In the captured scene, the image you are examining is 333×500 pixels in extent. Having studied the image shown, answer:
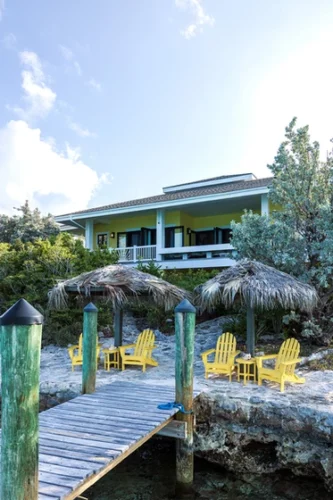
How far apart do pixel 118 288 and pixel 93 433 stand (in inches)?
174

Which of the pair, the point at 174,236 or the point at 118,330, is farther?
the point at 174,236

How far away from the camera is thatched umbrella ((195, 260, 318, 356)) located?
28.0ft

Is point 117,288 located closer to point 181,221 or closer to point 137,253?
point 137,253

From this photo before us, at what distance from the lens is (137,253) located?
69.2 feet

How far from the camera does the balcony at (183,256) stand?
711 inches

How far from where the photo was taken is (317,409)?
612 centimetres

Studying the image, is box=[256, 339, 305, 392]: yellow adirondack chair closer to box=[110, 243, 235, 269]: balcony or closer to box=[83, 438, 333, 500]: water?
box=[83, 438, 333, 500]: water

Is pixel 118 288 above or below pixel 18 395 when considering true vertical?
above

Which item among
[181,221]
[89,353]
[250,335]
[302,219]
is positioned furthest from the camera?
[181,221]

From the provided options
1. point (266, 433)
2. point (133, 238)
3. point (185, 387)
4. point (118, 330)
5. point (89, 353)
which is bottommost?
point (266, 433)

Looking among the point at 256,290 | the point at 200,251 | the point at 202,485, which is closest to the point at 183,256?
the point at 200,251

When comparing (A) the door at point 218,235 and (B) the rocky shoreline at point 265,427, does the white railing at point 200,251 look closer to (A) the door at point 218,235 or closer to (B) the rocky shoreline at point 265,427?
(A) the door at point 218,235

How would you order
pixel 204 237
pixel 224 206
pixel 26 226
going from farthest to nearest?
pixel 26 226 < pixel 204 237 < pixel 224 206

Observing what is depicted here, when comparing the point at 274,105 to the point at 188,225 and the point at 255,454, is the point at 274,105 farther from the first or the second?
the point at 255,454
